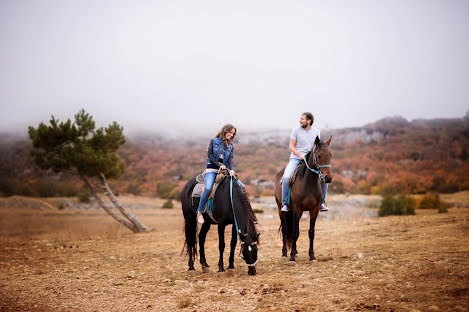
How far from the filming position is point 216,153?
23.0 feet

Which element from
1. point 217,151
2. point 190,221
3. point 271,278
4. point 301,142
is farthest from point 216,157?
point 271,278

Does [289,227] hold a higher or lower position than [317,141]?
lower

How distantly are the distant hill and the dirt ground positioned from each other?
2432 centimetres

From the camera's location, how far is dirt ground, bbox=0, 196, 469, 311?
480 cm

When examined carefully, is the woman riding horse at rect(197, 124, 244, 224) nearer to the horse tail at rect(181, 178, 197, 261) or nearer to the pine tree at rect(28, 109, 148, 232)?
the horse tail at rect(181, 178, 197, 261)

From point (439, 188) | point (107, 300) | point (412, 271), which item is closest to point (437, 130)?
point (439, 188)

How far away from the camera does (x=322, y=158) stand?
22.9 feet

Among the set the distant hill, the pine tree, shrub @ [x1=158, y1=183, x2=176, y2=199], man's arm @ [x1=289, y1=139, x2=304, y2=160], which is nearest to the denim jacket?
man's arm @ [x1=289, y1=139, x2=304, y2=160]

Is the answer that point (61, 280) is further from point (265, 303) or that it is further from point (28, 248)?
point (28, 248)

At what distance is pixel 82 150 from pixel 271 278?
13.1 m

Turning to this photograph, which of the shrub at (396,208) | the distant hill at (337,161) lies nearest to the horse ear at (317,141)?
the shrub at (396,208)

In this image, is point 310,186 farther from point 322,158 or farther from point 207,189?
point 207,189

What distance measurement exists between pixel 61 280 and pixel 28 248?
19.7 ft

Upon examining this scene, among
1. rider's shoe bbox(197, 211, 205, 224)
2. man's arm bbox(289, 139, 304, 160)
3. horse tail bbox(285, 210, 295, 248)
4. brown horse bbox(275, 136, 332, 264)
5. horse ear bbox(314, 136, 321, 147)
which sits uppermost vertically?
horse ear bbox(314, 136, 321, 147)
